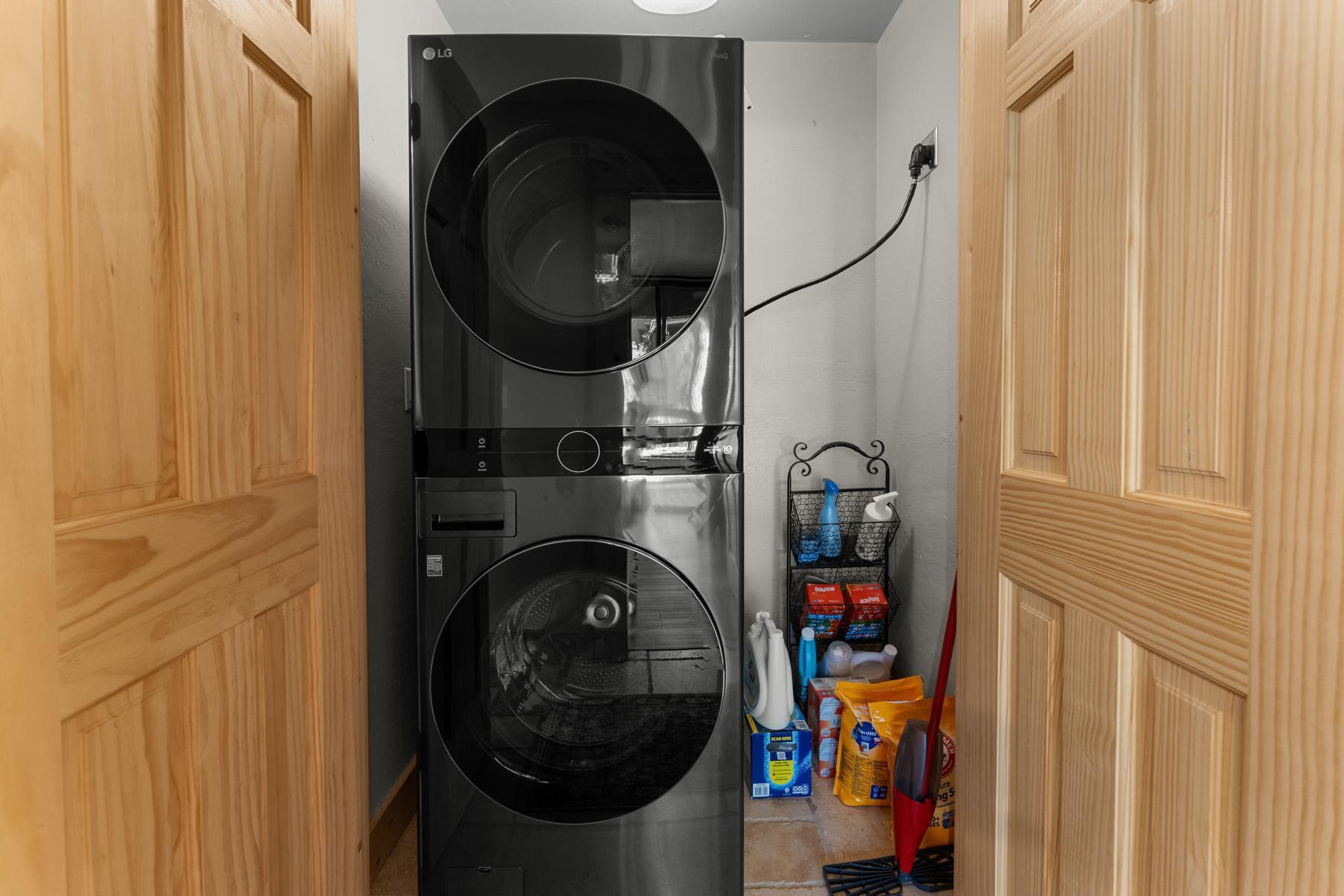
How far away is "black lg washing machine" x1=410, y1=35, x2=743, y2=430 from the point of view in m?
1.24

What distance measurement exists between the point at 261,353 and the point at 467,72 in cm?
75

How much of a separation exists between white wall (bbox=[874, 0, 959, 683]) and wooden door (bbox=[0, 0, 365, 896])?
1381mm

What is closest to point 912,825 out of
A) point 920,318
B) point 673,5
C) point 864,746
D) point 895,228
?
point 864,746

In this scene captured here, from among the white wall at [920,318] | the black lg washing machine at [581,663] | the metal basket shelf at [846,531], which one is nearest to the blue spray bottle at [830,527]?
the metal basket shelf at [846,531]

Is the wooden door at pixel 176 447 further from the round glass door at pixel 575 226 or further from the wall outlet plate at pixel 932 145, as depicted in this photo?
the wall outlet plate at pixel 932 145

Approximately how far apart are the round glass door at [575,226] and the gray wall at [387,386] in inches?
15.7

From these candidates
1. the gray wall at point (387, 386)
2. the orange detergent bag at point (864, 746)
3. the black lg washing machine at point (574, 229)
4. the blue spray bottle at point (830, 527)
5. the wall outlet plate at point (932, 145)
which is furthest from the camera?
the blue spray bottle at point (830, 527)

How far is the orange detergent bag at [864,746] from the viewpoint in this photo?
1.70 metres

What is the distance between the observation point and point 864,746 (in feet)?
5.59

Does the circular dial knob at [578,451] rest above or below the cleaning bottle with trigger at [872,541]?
above

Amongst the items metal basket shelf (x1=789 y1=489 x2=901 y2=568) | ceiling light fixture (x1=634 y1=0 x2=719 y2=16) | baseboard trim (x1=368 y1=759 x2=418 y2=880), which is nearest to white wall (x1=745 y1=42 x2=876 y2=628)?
metal basket shelf (x1=789 y1=489 x2=901 y2=568)

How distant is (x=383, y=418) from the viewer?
161cm

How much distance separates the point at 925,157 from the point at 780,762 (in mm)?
1645

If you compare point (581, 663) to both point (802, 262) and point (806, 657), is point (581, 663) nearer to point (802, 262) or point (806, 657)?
point (806, 657)
